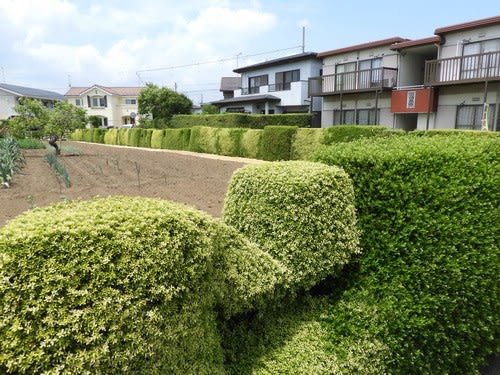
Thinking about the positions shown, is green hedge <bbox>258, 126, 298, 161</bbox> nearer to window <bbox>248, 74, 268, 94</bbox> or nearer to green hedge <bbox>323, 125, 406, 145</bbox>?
green hedge <bbox>323, 125, 406, 145</bbox>

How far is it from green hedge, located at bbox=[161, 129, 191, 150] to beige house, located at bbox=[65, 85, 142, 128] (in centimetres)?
3651

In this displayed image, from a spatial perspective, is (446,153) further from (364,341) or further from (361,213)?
(364,341)

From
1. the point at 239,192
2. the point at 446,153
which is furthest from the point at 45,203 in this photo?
the point at 446,153

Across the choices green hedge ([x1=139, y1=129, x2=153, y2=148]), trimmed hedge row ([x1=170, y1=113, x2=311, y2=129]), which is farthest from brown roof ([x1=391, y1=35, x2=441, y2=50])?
green hedge ([x1=139, y1=129, x2=153, y2=148])

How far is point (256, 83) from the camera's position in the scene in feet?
119

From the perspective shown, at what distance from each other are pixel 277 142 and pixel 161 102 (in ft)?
79.1

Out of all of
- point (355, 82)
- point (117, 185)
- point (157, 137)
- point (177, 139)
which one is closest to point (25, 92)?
point (157, 137)

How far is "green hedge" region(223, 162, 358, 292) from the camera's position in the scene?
134 inches

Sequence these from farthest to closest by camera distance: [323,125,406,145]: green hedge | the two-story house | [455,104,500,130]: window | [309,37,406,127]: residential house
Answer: the two-story house
[309,37,406,127]: residential house
[455,104,500,130]: window
[323,125,406,145]: green hedge

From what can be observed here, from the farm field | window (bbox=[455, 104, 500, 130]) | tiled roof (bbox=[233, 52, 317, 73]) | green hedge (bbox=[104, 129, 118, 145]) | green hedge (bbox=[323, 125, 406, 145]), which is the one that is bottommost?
the farm field

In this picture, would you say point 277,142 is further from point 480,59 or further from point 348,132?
point 480,59

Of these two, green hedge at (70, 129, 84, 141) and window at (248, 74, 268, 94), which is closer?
window at (248, 74, 268, 94)

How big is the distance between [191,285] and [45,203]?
24.1 feet

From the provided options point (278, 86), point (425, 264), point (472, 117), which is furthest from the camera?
point (278, 86)
